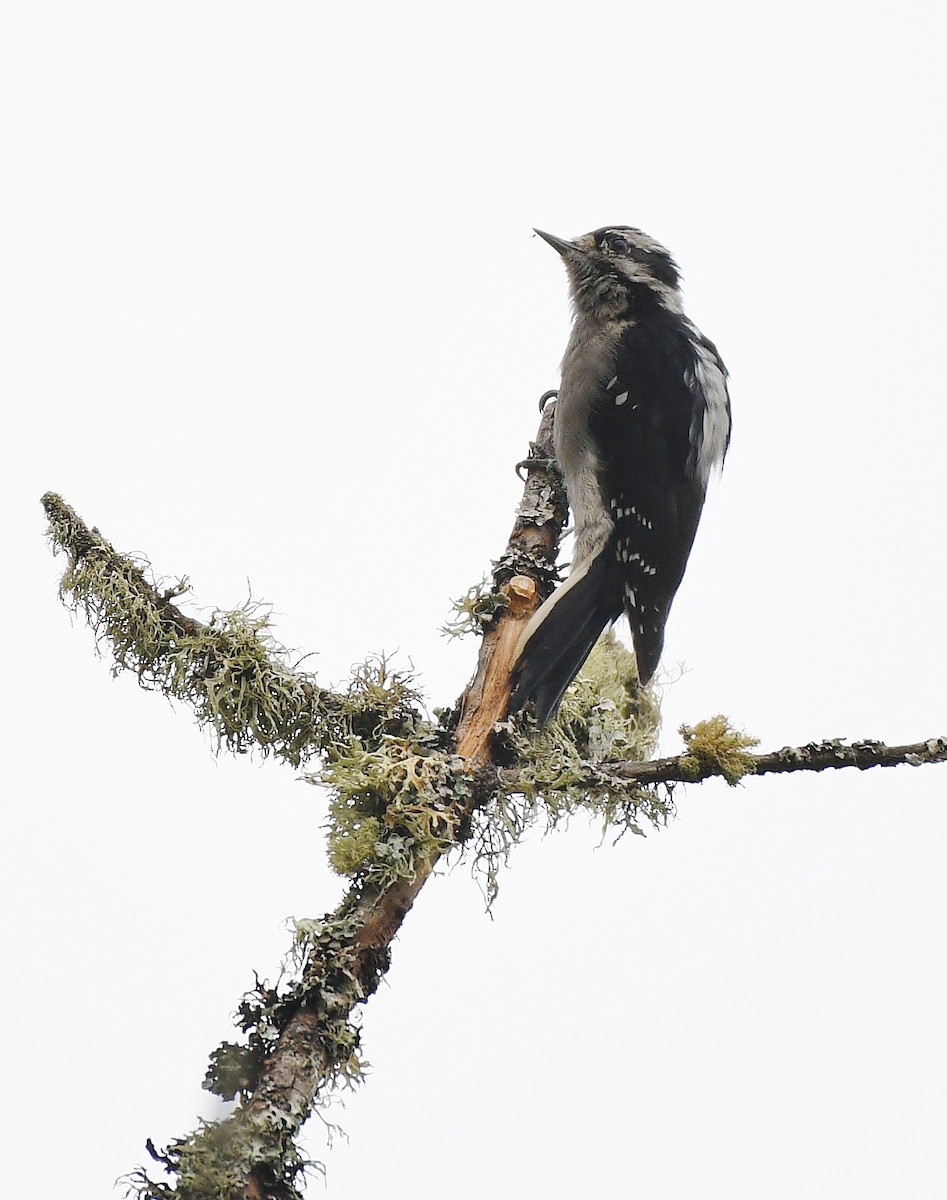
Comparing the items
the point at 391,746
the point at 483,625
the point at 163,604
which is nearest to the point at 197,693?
the point at 163,604

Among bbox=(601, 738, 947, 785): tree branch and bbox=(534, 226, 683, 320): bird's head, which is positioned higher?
bbox=(534, 226, 683, 320): bird's head

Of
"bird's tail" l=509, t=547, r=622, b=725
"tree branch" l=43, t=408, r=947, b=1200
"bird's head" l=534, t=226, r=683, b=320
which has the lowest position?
"tree branch" l=43, t=408, r=947, b=1200

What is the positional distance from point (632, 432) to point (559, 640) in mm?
1296

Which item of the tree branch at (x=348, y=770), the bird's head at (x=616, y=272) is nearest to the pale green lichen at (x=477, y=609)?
the tree branch at (x=348, y=770)

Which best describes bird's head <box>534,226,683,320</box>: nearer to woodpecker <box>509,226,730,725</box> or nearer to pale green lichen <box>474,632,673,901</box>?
woodpecker <box>509,226,730,725</box>

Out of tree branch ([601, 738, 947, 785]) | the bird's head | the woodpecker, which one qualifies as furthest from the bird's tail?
the bird's head

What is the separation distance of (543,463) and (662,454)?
0.67 meters

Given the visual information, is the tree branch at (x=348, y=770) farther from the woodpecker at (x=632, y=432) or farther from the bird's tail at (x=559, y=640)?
the woodpecker at (x=632, y=432)

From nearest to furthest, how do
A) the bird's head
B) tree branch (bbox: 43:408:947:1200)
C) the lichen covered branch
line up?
tree branch (bbox: 43:408:947:1200) → the lichen covered branch → the bird's head

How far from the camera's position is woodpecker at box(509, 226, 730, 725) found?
326 cm

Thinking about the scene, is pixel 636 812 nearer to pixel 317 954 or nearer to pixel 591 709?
pixel 591 709

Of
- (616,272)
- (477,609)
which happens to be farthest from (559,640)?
(616,272)

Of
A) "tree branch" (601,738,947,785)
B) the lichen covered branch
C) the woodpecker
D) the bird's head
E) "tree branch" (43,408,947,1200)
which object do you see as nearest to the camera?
"tree branch" (43,408,947,1200)

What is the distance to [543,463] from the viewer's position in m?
3.28
